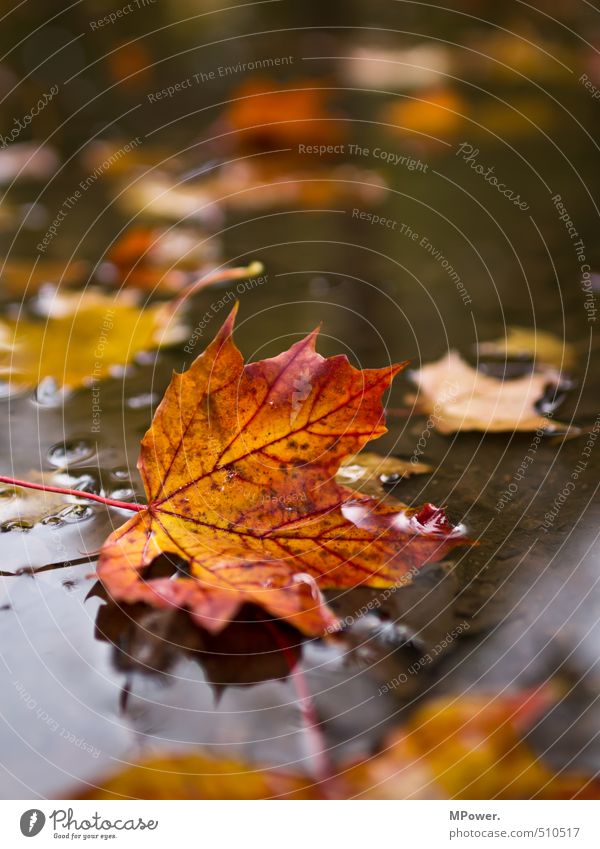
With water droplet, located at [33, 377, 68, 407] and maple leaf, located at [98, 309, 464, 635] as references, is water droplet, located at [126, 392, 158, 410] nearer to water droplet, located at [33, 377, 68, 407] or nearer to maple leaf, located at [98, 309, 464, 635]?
water droplet, located at [33, 377, 68, 407]

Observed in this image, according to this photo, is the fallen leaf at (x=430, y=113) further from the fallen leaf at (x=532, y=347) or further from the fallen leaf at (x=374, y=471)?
the fallen leaf at (x=374, y=471)

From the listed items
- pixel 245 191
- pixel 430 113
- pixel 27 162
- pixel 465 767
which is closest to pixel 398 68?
pixel 430 113

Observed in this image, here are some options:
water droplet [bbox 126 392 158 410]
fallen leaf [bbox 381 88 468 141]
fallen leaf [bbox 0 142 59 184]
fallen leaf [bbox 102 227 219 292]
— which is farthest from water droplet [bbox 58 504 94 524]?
fallen leaf [bbox 381 88 468 141]

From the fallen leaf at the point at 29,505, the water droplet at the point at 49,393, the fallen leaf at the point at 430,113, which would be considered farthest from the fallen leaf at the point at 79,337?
the fallen leaf at the point at 430,113

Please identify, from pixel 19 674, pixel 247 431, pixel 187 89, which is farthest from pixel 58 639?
pixel 187 89

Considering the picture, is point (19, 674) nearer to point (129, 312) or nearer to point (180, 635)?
point (180, 635)

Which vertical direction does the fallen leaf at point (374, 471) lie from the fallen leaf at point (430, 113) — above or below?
below
